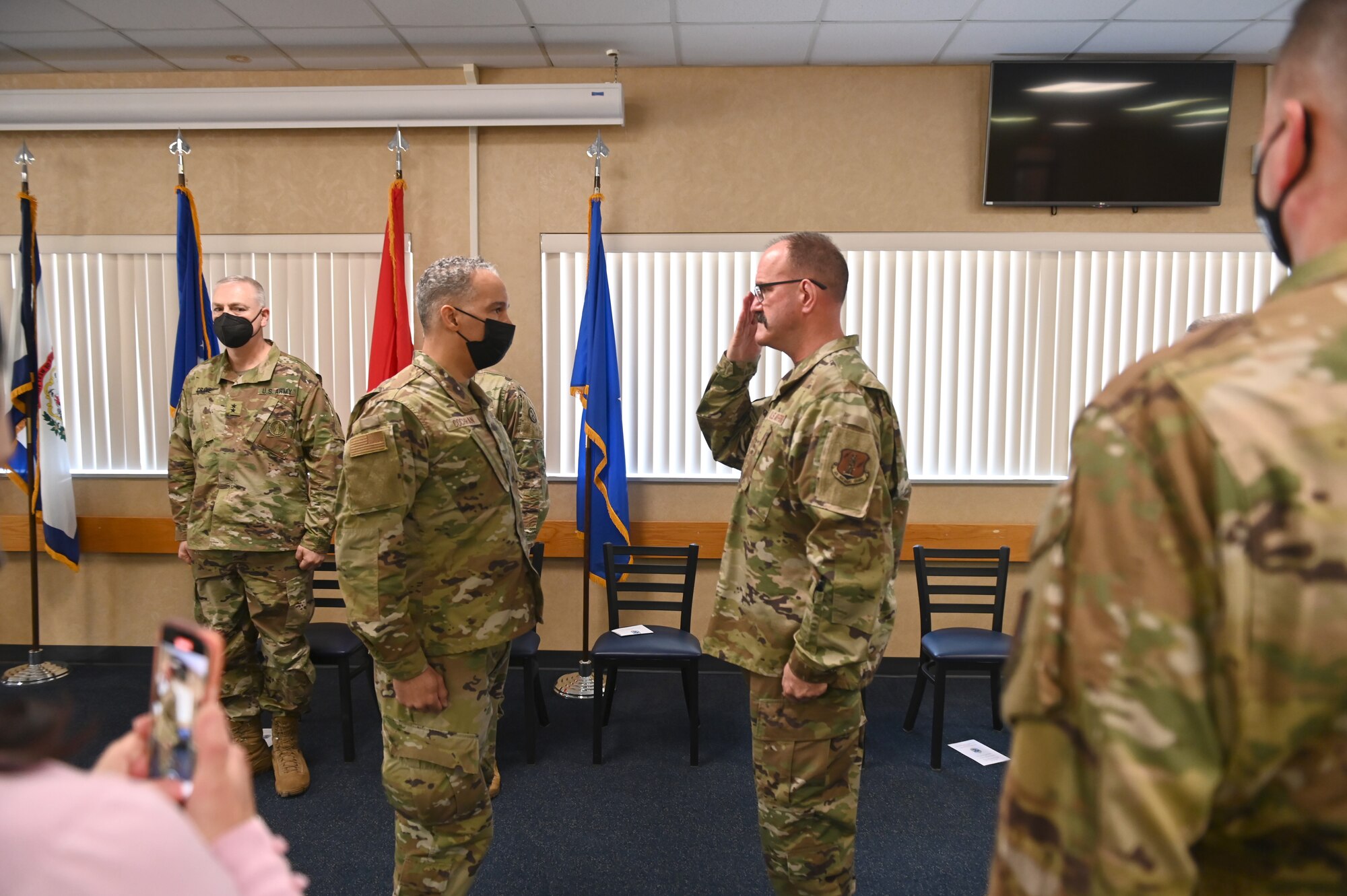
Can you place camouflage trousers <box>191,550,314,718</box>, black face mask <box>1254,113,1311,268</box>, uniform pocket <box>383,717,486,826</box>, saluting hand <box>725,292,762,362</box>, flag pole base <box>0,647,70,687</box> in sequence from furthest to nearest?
flag pole base <box>0,647,70,687</box> → camouflage trousers <box>191,550,314,718</box> → saluting hand <box>725,292,762,362</box> → uniform pocket <box>383,717,486,826</box> → black face mask <box>1254,113,1311,268</box>

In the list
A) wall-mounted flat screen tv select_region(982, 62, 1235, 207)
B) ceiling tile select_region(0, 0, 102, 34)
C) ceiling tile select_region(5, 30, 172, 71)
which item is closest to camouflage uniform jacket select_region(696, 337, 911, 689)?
wall-mounted flat screen tv select_region(982, 62, 1235, 207)

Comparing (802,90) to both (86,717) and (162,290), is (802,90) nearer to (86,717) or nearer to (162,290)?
(162,290)

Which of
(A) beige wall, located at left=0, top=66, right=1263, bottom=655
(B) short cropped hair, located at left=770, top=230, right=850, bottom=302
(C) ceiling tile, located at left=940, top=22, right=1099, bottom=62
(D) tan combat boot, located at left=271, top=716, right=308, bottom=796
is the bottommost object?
(D) tan combat boot, located at left=271, top=716, right=308, bottom=796

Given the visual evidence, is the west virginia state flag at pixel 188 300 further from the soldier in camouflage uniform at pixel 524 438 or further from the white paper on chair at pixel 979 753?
the white paper on chair at pixel 979 753

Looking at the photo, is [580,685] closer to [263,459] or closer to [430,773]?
[263,459]

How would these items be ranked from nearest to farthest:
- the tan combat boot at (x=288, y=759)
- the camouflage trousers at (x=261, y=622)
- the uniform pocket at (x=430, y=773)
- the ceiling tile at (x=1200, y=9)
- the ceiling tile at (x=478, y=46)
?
1. the uniform pocket at (x=430, y=773)
2. the tan combat boot at (x=288, y=759)
3. the camouflage trousers at (x=261, y=622)
4. the ceiling tile at (x=1200, y=9)
5. the ceiling tile at (x=478, y=46)

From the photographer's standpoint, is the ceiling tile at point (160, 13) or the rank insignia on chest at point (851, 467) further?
the ceiling tile at point (160, 13)

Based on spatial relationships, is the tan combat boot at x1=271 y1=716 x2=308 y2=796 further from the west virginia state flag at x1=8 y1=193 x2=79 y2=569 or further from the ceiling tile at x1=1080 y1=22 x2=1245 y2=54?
the ceiling tile at x1=1080 y1=22 x2=1245 y2=54

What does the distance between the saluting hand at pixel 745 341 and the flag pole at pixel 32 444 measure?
3733 millimetres

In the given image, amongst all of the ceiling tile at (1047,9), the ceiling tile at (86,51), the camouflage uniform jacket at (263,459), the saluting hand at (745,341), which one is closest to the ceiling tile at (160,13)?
the ceiling tile at (86,51)

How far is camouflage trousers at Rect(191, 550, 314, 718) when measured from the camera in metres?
2.85

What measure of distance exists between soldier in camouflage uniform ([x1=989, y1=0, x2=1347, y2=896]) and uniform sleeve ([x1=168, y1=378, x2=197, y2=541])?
3.28m

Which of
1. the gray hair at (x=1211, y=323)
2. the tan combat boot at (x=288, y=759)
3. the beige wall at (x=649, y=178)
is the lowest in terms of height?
the tan combat boot at (x=288, y=759)

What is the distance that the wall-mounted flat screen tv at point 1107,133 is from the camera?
3717mm
